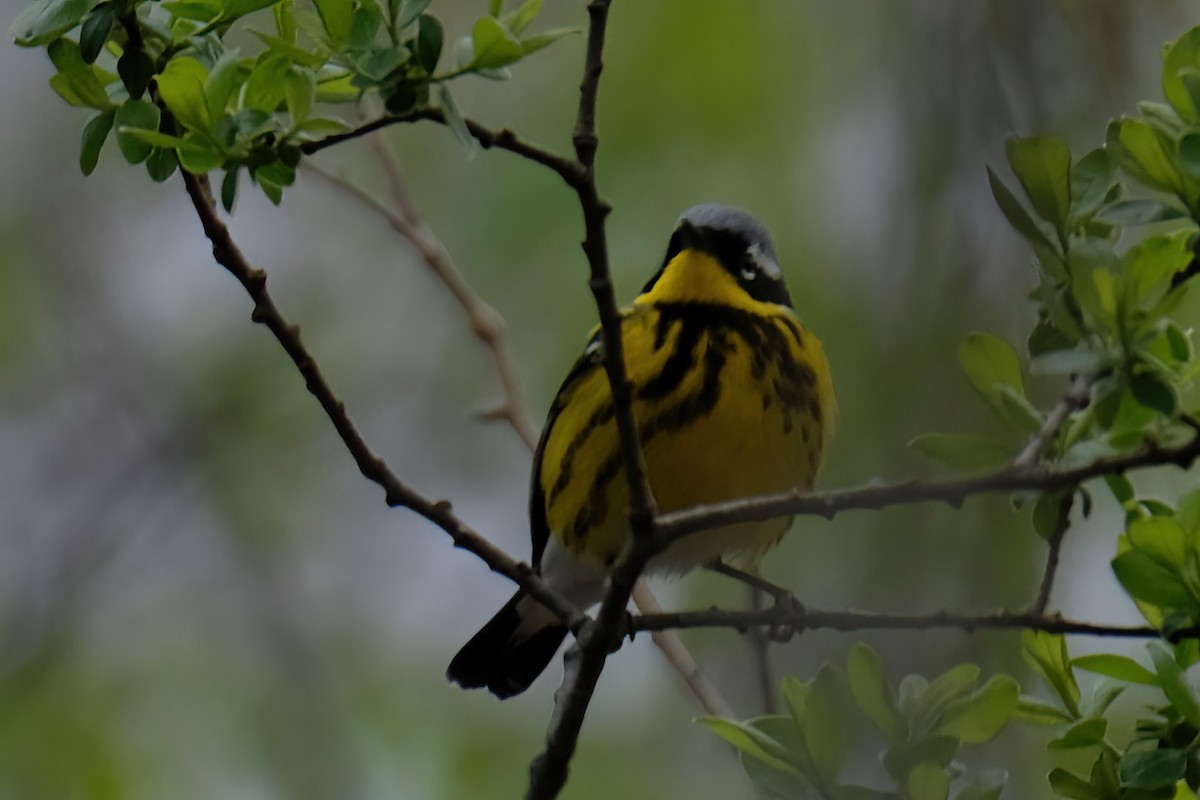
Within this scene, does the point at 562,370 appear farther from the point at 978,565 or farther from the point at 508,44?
the point at 508,44

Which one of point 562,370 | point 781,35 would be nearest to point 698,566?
point 562,370

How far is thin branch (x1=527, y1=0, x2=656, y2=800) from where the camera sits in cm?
170

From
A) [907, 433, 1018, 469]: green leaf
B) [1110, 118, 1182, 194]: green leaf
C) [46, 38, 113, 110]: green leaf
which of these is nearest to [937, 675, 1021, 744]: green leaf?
[907, 433, 1018, 469]: green leaf

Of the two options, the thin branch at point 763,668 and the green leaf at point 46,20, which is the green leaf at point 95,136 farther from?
the thin branch at point 763,668

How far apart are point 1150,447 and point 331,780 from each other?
3.67m

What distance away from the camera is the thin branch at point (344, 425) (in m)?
1.86

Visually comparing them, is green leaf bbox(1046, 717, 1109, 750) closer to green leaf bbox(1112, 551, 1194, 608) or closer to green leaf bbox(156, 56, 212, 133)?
green leaf bbox(1112, 551, 1194, 608)

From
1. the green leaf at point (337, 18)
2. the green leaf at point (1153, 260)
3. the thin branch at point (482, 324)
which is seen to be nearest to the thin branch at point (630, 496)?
the green leaf at point (337, 18)

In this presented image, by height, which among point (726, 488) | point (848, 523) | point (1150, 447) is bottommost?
point (848, 523)

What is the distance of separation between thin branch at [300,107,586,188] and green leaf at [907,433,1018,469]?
529 millimetres

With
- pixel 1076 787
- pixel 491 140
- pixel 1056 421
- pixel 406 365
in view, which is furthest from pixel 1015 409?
pixel 406 365

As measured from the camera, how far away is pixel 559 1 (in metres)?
6.25

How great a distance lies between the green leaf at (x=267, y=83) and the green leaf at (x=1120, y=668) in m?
1.22

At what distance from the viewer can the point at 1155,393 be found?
57.6 inches
